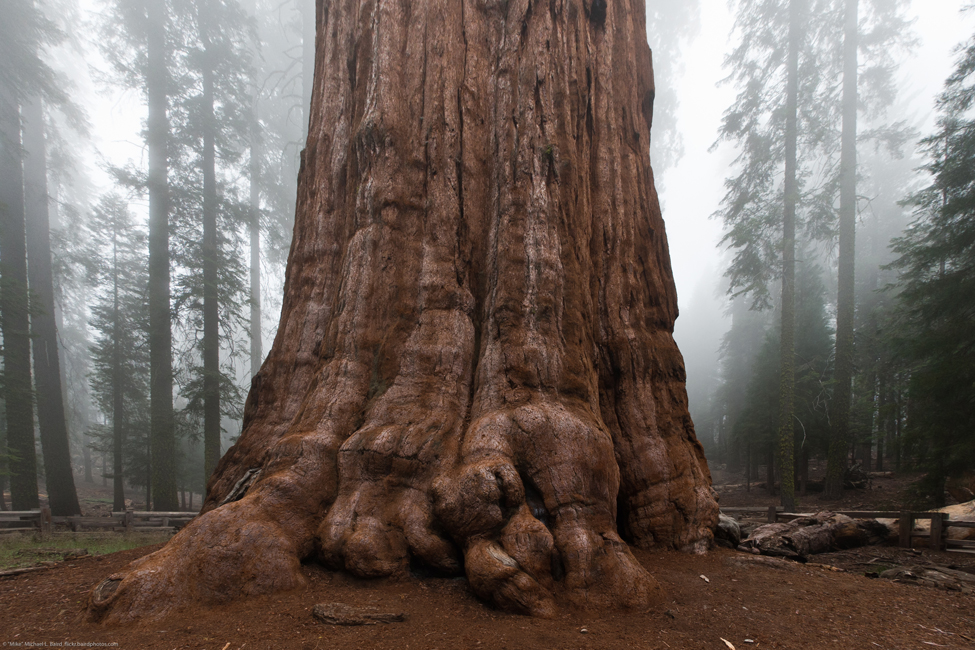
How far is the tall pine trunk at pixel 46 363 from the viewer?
1259 cm

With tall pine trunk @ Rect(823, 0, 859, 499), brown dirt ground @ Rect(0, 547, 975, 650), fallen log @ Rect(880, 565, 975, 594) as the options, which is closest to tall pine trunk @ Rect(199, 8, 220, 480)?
brown dirt ground @ Rect(0, 547, 975, 650)

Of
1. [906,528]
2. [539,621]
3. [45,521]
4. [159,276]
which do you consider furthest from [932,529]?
[159,276]

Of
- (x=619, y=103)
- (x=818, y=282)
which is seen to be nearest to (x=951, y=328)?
(x=619, y=103)

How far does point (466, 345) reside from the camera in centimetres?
484

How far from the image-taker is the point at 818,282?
67.5 ft

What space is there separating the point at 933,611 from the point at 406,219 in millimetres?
6077

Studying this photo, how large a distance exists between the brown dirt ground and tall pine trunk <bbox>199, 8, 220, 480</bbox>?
897 cm

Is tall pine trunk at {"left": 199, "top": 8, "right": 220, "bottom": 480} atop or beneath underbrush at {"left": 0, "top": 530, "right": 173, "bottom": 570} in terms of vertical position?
atop

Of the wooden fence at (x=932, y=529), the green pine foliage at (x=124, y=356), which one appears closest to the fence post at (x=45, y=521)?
the green pine foliage at (x=124, y=356)

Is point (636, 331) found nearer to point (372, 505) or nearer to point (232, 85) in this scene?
point (372, 505)

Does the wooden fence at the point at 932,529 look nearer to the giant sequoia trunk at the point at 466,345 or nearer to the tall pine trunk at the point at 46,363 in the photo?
the giant sequoia trunk at the point at 466,345

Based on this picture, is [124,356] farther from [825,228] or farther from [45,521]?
[825,228]

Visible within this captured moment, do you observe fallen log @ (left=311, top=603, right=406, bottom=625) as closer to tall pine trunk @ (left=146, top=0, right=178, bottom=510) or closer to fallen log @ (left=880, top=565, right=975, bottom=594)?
fallen log @ (left=880, top=565, right=975, bottom=594)

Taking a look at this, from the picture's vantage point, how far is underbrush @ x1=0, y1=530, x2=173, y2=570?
6531 mm
